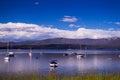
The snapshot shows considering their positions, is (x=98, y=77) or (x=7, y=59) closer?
(x=98, y=77)

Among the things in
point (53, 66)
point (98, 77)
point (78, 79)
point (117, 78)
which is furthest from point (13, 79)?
point (53, 66)

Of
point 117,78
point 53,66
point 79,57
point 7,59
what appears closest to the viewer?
point 117,78

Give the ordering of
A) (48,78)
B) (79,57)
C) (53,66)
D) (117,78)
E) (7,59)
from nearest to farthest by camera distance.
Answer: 1. (117,78)
2. (48,78)
3. (53,66)
4. (7,59)
5. (79,57)

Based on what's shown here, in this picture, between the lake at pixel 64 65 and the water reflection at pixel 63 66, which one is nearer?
the lake at pixel 64 65

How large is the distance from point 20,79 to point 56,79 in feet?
3.42

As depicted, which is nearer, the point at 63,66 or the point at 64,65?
the point at 63,66

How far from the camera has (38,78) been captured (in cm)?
767

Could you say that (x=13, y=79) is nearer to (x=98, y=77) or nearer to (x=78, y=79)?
(x=78, y=79)

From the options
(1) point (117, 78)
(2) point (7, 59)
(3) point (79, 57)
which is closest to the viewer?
(1) point (117, 78)

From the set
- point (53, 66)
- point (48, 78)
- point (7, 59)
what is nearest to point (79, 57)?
point (7, 59)

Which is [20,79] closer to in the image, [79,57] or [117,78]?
[117,78]

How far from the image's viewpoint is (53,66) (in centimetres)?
2698

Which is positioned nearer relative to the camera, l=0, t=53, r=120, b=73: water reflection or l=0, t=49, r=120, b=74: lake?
l=0, t=49, r=120, b=74: lake

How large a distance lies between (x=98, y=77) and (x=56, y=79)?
1.11m
